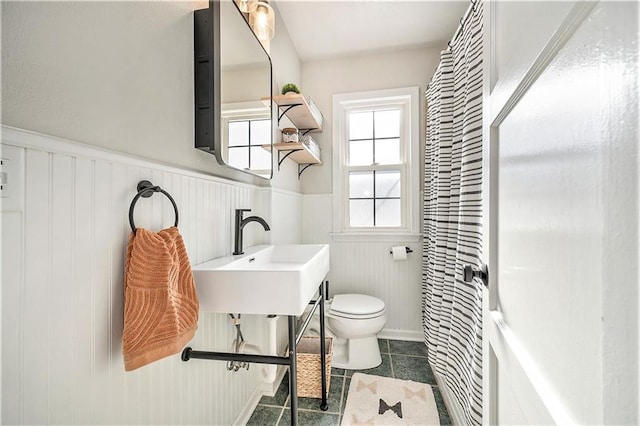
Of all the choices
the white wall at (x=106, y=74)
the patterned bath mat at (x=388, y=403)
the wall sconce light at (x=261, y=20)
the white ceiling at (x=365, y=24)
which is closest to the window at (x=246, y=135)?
the white wall at (x=106, y=74)

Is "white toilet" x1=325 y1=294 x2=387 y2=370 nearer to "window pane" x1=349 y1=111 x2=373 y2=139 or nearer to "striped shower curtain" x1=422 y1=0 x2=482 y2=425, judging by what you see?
"striped shower curtain" x1=422 y1=0 x2=482 y2=425

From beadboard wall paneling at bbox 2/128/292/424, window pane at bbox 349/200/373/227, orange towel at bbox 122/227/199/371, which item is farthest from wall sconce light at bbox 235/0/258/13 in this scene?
window pane at bbox 349/200/373/227

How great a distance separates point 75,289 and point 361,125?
2.39 m

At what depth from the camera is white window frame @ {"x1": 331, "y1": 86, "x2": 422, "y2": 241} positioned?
2428mm

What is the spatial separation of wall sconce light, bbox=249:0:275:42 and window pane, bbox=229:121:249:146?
1.87 ft

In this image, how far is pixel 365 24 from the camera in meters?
2.12

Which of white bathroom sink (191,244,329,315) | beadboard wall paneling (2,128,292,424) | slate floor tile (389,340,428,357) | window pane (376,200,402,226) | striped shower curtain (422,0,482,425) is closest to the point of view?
beadboard wall paneling (2,128,292,424)

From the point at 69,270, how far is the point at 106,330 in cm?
19

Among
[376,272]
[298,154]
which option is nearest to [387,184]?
[376,272]

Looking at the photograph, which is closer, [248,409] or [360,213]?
[248,409]

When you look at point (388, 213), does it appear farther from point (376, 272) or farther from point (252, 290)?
point (252, 290)

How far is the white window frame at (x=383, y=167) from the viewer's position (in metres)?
2.43

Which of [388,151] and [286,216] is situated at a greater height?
[388,151]

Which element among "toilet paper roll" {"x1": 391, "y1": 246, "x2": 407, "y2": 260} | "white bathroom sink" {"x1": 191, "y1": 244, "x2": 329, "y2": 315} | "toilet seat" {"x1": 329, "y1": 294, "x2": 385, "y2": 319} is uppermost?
"white bathroom sink" {"x1": 191, "y1": 244, "x2": 329, "y2": 315}
